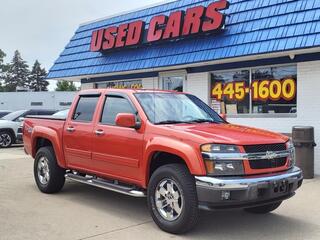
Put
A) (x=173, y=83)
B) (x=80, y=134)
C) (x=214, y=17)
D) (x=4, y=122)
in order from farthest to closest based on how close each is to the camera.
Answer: (x=4, y=122) → (x=173, y=83) → (x=214, y=17) → (x=80, y=134)

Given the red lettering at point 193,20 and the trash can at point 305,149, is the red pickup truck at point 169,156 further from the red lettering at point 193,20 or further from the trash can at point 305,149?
the red lettering at point 193,20

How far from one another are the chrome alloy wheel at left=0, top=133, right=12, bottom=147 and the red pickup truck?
11256mm

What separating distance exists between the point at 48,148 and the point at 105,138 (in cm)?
204

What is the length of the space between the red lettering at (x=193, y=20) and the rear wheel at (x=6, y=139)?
9485 millimetres

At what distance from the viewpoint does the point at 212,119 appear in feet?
24.0

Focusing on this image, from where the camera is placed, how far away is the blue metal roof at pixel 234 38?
10.8 m

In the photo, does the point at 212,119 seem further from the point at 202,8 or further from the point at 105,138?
the point at 202,8

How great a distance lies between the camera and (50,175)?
8.41m

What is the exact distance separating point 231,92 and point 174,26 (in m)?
2.60

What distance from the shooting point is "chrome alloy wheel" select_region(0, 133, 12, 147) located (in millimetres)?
18964

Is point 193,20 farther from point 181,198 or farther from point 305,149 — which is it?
point 181,198

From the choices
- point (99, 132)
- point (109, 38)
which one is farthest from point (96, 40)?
point (99, 132)

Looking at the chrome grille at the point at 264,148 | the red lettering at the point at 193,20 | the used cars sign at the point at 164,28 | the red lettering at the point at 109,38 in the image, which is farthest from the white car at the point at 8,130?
the chrome grille at the point at 264,148

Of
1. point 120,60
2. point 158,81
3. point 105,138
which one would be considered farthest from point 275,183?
point 120,60
